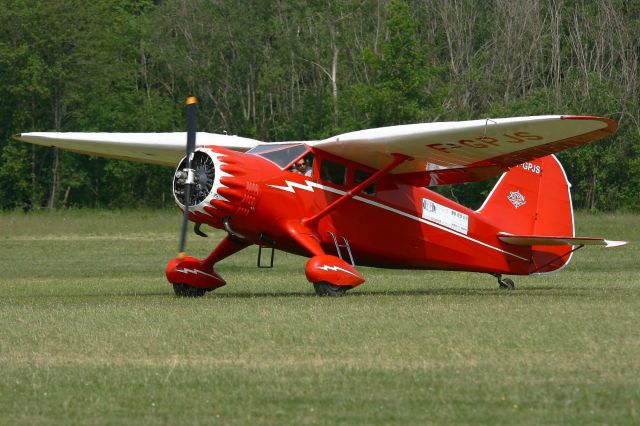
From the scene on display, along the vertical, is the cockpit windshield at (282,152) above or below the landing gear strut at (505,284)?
above

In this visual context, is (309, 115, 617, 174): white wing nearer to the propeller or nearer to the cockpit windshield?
the cockpit windshield

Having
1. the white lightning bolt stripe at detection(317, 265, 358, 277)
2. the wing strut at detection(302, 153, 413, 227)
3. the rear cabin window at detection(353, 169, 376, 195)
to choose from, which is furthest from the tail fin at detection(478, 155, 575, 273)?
the white lightning bolt stripe at detection(317, 265, 358, 277)

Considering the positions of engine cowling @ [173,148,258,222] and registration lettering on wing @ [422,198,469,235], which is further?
registration lettering on wing @ [422,198,469,235]

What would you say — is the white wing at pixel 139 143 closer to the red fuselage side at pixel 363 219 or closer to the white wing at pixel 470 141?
the red fuselage side at pixel 363 219

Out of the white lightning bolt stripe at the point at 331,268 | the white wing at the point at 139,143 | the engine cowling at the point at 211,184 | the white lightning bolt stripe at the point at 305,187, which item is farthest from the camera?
the white wing at the point at 139,143

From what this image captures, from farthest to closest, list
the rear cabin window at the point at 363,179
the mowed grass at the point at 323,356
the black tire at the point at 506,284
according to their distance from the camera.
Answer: the black tire at the point at 506,284
the rear cabin window at the point at 363,179
the mowed grass at the point at 323,356

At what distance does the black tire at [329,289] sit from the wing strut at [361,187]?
100cm

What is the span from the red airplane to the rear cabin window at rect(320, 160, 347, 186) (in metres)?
0.01

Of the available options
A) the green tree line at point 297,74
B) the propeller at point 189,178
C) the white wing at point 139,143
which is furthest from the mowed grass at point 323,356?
the green tree line at point 297,74

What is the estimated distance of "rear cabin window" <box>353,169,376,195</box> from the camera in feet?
58.2

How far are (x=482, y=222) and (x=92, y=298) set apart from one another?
225 inches

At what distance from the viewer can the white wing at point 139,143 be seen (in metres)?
18.9

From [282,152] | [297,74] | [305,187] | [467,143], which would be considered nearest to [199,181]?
[282,152]

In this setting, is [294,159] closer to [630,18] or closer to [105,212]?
[105,212]
